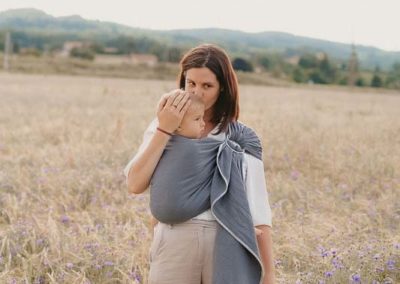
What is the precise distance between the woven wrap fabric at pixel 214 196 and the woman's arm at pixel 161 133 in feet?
0.11

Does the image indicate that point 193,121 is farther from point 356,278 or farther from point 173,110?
point 356,278

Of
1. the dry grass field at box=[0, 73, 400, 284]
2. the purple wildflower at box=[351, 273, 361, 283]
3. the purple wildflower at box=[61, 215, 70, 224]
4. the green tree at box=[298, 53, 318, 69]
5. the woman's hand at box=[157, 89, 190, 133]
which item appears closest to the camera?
the woman's hand at box=[157, 89, 190, 133]

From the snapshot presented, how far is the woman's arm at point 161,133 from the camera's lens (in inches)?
80.4

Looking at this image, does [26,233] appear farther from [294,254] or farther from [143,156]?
[143,156]

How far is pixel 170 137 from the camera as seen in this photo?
6.84 feet

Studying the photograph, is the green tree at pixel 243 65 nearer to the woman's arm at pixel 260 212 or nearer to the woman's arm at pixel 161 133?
the woman's arm at pixel 260 212

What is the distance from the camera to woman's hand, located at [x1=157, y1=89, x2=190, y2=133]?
6.69 ft

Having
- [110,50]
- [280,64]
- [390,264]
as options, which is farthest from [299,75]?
[390,264]

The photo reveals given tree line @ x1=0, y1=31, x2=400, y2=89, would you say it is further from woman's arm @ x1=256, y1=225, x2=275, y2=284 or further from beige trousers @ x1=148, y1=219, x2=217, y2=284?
beige trousers @ x1=148, y1=219, x2=217, y2=284

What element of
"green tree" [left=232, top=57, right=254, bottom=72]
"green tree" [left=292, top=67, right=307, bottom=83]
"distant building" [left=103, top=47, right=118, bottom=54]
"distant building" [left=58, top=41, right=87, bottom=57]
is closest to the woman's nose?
"green tree" [left=292, top=67, right=307, bottom=83]

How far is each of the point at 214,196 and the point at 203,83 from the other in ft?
1.25

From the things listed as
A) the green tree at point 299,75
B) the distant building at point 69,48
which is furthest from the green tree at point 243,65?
the distant building at point 69,48

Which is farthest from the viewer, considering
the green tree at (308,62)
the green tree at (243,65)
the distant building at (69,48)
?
the green tree at (308,62)

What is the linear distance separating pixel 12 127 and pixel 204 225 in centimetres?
747
